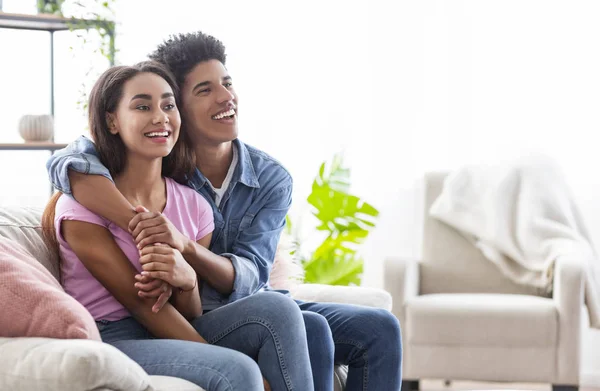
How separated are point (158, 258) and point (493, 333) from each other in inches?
74.9

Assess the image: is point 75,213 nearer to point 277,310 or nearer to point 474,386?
point 277,310

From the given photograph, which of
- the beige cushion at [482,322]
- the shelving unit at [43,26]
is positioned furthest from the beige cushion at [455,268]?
the shelving unit at [43,26]

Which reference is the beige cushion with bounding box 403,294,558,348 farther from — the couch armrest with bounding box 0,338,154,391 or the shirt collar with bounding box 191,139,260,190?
the couch armrest with bounding box 0,338,154,391

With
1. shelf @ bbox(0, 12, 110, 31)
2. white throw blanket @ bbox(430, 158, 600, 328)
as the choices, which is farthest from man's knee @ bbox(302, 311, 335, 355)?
shelf @ bbox(0, 12, 110, 31)

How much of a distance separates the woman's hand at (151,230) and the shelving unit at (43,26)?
76.2 inches

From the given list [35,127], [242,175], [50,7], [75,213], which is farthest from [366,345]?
[50,7]

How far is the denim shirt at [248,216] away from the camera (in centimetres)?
Result: 203

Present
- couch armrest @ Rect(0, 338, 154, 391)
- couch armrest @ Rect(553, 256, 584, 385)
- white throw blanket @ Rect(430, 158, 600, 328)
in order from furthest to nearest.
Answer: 1. white throw blanket @ Rect(430, 158, 600, 328)
2. couch armrest @ Rect(553, 256, 584, 385)
3. couch armrest @ Rect(0, 338, 154, 391)

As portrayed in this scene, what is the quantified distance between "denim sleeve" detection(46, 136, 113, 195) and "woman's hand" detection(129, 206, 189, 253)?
0.40ft

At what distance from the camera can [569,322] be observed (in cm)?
336

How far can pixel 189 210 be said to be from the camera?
2027mm

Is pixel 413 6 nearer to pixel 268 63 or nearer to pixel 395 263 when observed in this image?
pixel 268 63

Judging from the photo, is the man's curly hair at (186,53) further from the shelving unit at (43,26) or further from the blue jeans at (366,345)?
the shelving unit at (43,26)

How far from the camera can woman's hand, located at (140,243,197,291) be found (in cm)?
179
